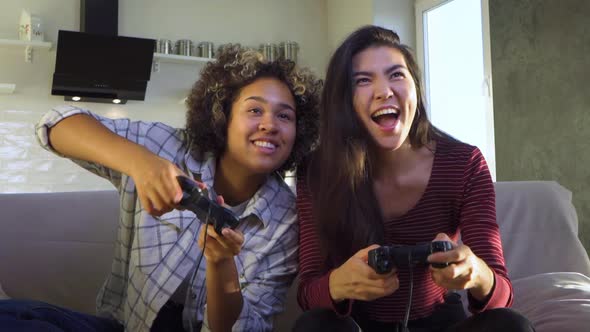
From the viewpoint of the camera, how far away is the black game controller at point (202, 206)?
2.68 ft

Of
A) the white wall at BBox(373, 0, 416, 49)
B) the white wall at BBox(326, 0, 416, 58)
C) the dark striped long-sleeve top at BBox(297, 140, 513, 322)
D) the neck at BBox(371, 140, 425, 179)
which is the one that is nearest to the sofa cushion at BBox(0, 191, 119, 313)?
the dark striped long-sleeve top at BBox(297, 140, 513, 322)

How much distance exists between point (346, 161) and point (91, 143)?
50cm

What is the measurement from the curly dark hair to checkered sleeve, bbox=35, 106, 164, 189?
0.13 m

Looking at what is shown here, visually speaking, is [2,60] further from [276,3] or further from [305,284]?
[305,284]

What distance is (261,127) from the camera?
1.17 m

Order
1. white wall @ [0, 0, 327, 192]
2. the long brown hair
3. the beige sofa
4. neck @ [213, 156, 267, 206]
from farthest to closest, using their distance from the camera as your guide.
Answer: white wall @ [0, 0, 327, 192] → the beige sofa → neck @ [213, 156, 267, 206] → the long brown hair

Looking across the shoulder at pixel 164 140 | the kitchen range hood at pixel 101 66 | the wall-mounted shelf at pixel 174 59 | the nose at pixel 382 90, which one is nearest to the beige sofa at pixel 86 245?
the shoulder at pixel 164 140

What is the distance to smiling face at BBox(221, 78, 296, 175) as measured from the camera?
117 cm

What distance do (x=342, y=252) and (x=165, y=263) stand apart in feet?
1.16

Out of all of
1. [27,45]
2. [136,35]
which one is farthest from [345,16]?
[27,45]

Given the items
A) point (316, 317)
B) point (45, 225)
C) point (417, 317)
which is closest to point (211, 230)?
point (316, 317)

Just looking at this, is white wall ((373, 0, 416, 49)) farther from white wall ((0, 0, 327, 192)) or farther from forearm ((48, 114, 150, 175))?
forearm ((48, 114, 150, 175))

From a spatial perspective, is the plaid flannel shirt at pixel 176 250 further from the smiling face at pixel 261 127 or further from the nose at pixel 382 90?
the nose at pixel 382 90

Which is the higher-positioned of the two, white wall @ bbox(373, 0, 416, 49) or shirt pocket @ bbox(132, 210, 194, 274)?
white wall @ bbox(373, 0, 416, 49)
